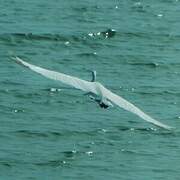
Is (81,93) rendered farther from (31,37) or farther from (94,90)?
(94,90)

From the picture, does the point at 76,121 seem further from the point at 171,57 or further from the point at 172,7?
the point at 172,7

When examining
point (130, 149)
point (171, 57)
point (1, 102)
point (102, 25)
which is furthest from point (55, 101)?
point (102, 25)

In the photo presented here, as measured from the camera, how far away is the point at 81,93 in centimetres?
2833

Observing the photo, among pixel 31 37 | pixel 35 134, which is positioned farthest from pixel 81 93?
pixel 31 37

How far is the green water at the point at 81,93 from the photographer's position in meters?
23.1

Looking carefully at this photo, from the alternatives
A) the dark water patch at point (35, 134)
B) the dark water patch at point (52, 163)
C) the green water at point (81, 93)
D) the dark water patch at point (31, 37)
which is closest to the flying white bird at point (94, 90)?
the green water at point (81, 93)

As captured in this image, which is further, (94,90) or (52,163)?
(52,163)

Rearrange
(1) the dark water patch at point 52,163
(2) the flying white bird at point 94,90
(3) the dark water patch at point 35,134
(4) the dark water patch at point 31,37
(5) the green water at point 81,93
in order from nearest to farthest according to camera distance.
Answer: (2) the flying white bird at point 94,90
(1) the dark water patch at point 52,163
(5) the green water at point 81,93
(3) the dark water patch at point 35,134
(4) the dark water patch at point 31,37

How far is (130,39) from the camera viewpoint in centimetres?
3459

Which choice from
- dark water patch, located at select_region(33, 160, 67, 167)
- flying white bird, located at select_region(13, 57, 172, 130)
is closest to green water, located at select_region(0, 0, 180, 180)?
dark water patch, located at select_region(33, 160, 67, 167)

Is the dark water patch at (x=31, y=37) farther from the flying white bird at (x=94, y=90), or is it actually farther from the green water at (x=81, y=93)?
the flying white bird at (x=94, y=90)

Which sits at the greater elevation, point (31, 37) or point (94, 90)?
point (31, 37)

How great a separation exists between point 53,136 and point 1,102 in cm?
281

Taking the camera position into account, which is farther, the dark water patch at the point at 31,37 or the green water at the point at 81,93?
the dark water patch at the point at 31,37
